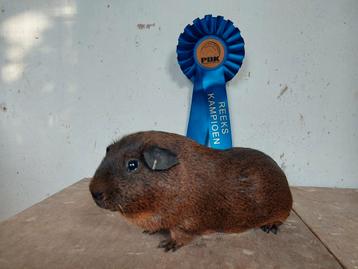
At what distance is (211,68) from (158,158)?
0.73 meters

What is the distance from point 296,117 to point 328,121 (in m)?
0.16

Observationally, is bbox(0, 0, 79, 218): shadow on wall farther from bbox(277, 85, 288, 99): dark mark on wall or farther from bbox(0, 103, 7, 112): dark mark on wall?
bbox(277, 85, 288, 99): dark mark on wall

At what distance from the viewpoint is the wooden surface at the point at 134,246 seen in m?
0.66

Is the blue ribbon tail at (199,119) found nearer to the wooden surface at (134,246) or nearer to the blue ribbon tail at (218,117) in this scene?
the blue ribbon tail at (218,117)

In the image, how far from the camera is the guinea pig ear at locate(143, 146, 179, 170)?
70 centimetres

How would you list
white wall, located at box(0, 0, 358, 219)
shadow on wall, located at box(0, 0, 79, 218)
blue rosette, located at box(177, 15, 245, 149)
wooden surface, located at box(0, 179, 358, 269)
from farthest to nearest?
1. shadow on wall, located at box(0, 0, 79, 218)
2. white wall, located at box(0, 0, 358, 219)
3. blue rosette, located at box(177, 15, 245, 149)
4. wooden surface, located at box(0, 179, 358, 269)

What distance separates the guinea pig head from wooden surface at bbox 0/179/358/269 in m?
0.13

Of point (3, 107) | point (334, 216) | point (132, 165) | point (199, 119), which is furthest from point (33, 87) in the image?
point (334, 216)

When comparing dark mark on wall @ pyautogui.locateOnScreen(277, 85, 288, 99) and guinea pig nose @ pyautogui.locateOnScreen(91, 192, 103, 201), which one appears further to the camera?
dark mark on wall @ pyautogui.locateOnScreen(277, 85, 288, 99)

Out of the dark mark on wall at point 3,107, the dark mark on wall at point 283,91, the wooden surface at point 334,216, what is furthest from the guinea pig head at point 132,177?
the dark mark on wall at point 3,107

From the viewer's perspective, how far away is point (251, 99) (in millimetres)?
1472

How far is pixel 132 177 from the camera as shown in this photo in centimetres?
69

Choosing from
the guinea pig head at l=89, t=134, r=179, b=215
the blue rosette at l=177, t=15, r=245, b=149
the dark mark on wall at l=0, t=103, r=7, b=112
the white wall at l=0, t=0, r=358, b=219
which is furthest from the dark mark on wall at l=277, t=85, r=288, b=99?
the dark mark on wall at l=0, t=103, r=7, b=112

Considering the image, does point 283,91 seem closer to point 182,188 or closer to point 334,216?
point 334,216
